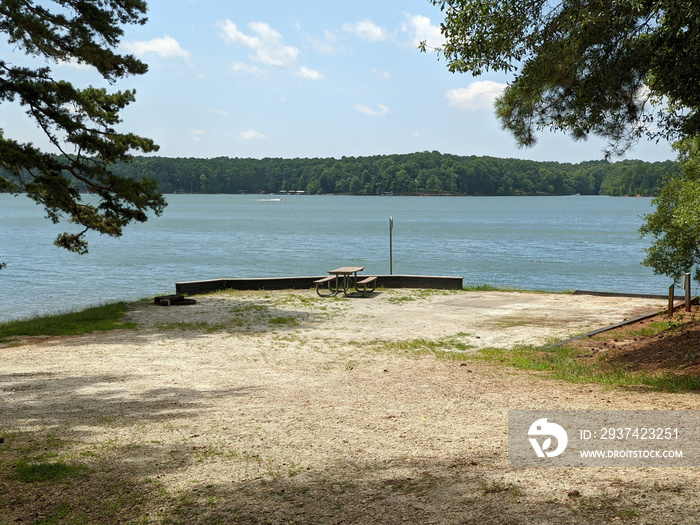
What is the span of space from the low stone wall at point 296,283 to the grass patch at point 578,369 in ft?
26.8

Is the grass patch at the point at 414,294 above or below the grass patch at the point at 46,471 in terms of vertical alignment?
→ below

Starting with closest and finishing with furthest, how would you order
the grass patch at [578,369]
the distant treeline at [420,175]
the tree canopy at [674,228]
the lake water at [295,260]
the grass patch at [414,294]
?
1. the grass patch at [578,369]
2. the grass patch at [414,294]
3. the tree canopy at [674,228]
4. the lake water at [295,260]
5. the distant treeline at [420,175]

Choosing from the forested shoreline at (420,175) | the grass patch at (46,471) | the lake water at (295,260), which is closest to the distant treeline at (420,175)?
the forested shoreline at (420,175)

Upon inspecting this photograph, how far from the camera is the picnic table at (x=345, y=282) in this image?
1709 centimetres

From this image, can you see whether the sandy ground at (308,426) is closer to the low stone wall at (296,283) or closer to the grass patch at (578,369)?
the grass patch at (578,369)

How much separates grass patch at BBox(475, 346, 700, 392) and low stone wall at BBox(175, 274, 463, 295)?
8.16 m

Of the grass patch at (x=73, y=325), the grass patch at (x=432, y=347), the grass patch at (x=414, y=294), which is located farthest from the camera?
the grass patch at (x=414, y=294)

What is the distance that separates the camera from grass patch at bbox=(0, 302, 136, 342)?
12.0 meters

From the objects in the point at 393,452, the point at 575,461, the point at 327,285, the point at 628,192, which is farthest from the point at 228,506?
the point at 628,192

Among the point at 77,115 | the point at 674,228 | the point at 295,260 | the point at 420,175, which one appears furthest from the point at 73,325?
the point at 420,175

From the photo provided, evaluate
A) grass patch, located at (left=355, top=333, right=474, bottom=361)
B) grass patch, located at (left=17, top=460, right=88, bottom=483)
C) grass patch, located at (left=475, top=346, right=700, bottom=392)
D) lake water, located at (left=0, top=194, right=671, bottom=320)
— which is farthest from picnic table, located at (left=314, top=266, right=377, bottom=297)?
grass patch, located at (left=17, top=460, right=88, bottom=483)

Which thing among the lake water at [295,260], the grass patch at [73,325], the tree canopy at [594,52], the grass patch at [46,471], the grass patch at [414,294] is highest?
the tree canopy at [594,52]

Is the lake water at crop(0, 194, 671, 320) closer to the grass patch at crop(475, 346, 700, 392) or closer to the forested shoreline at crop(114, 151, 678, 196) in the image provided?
the grass patch at crop(475, 346, 700, 392)

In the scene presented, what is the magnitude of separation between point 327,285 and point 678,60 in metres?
11.6
